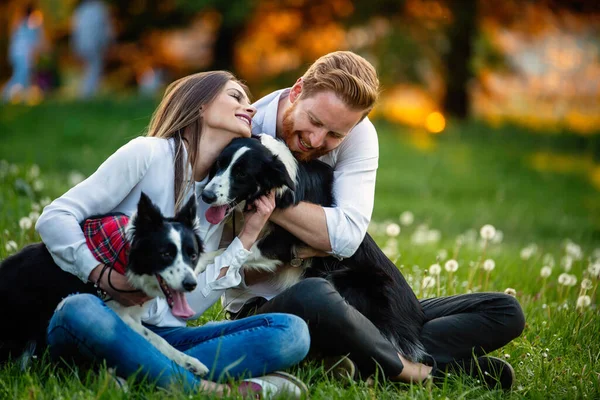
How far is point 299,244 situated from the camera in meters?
3.97

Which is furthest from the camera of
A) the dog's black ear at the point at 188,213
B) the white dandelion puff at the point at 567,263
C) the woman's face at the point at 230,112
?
the white dandelion puff at the point at 567,263

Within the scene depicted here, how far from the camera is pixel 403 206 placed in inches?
383

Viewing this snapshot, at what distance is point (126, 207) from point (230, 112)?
67 centimetres

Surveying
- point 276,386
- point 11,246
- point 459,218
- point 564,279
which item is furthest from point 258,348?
point 459,218

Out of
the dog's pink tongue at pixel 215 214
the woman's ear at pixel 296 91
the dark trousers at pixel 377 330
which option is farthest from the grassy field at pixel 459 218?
the woman's ear at pixel 296 91

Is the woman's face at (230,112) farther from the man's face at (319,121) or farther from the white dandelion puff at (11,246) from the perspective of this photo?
the white dandelion puff at (11,246)

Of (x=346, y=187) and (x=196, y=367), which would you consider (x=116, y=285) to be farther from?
(x=346, y=187)

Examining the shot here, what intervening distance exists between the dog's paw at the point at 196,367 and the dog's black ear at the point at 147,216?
60 centimetres

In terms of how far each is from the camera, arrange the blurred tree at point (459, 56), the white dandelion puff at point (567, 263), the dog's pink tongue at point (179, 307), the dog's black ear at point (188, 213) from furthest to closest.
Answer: the blurred tree at point (459, 56) → the white dandelion puff at point (567, 263) → the dog's black ear at point (188, 213) → the dog's pink tongue at point (179, 307)

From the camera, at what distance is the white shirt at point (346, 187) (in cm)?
369

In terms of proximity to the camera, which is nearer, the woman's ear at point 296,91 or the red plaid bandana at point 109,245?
the red plaid bandana at point 109,245

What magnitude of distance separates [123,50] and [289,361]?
13522mm

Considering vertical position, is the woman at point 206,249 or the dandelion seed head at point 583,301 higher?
the woman at point 206,249

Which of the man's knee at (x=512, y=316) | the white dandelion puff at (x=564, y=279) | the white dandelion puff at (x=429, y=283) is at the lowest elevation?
the white dandelion puff at (x=564, y=279)
